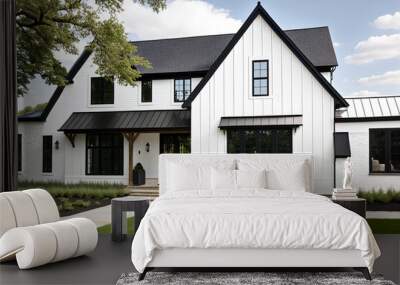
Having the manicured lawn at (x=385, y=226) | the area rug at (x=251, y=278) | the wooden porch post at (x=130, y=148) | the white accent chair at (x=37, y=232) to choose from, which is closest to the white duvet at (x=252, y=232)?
the area rug at (x=251, y=278)

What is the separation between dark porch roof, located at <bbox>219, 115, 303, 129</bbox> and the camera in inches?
286

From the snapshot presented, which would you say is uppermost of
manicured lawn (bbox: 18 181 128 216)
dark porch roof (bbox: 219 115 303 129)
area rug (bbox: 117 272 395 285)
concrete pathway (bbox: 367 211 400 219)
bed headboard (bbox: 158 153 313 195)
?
dark porch roof (bbox: 219 115 303 129)

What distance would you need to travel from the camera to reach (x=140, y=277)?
11.7ft

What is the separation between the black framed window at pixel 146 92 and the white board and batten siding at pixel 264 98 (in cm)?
102

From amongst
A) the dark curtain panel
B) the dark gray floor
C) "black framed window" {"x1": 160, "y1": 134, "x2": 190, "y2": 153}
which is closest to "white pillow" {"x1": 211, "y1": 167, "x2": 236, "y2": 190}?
the dark gray floor

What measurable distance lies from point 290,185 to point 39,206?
3.12m

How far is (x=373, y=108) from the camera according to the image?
679 centimetres

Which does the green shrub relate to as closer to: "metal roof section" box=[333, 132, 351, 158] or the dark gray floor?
"metal roof section" box=[333, 132, 351, 158]

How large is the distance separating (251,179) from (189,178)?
83cm

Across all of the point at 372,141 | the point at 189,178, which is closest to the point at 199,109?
the point at 189,178

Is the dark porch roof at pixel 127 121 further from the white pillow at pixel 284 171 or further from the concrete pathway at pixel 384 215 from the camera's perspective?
the concrete pathway at pixel 384 215

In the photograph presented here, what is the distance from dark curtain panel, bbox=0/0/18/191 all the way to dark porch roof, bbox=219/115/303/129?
340 centimetres

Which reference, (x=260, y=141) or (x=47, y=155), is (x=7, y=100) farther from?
(x=260, y=141)

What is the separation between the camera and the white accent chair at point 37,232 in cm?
389
